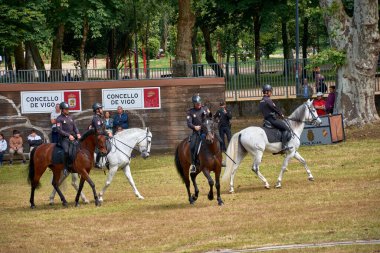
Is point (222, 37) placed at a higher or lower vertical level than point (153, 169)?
higher

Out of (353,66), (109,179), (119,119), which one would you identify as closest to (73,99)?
(119,119)

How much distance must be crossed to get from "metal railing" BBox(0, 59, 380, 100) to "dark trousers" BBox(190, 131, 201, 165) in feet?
51.8

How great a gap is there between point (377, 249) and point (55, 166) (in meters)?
11.7

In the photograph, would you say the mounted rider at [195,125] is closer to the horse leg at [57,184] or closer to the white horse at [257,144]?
the white horse at [257,144]

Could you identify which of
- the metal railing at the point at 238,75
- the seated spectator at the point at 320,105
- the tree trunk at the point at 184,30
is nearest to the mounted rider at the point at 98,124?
the metal railing at the point at 238,75

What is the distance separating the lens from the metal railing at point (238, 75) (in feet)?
133

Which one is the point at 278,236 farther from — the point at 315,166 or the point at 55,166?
the point at 315,166

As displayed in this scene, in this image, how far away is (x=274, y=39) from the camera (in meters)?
85.9

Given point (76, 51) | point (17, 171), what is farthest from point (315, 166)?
point (76, 51)

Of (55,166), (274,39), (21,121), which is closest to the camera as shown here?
(55,166)

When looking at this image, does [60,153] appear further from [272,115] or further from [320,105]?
[320,105]

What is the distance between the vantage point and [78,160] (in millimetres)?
26312

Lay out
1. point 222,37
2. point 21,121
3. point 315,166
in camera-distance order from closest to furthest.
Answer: point 315,166 < point 21,121 < point 222,37

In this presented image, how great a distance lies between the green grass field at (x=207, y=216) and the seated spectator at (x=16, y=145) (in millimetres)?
6319
